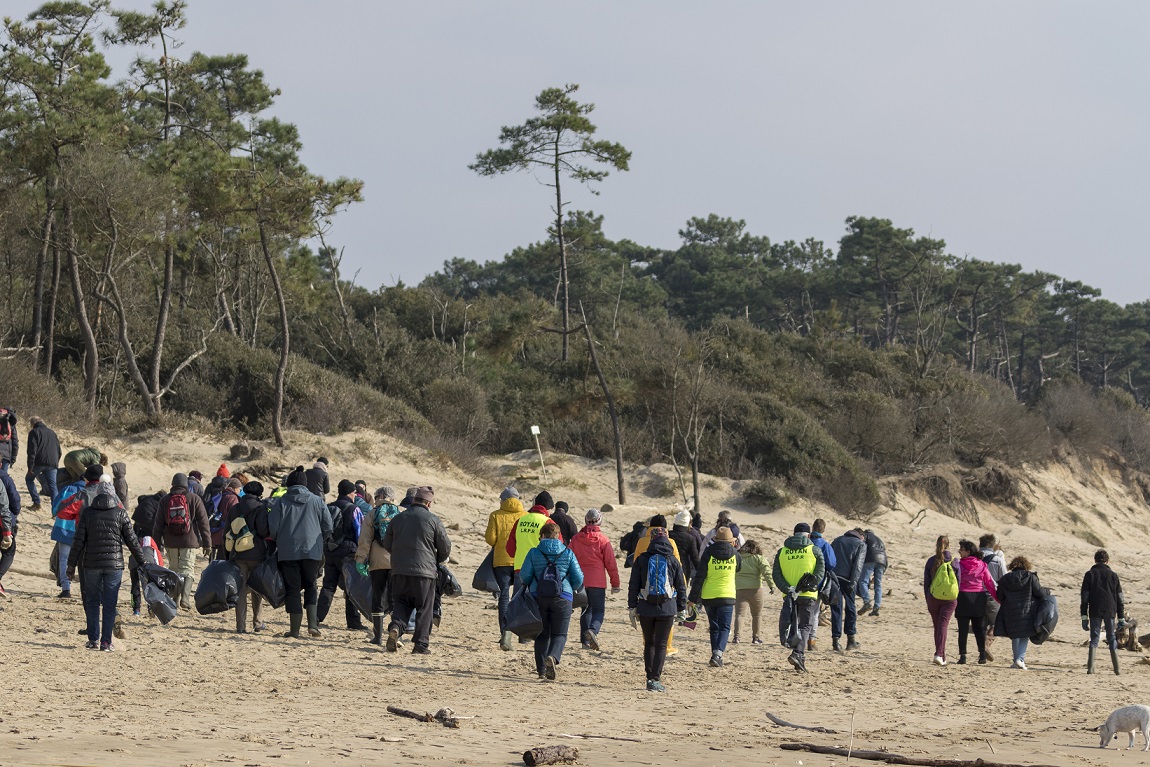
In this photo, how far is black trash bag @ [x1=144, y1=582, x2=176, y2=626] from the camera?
1188 cm

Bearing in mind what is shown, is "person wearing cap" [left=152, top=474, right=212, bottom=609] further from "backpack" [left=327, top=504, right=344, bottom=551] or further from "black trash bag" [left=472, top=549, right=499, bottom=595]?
"black trash bag" [left=472, top=549, right=499, bottom=595]

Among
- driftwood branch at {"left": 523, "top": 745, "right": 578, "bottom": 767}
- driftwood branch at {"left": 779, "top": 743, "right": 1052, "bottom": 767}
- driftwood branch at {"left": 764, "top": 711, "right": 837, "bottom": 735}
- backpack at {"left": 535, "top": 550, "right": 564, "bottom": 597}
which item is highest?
backpack at {"left": 535, "top": 550, "right": 564, "bottom": 597}

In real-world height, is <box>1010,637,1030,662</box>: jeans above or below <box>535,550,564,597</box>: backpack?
below

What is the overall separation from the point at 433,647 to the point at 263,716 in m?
4.26

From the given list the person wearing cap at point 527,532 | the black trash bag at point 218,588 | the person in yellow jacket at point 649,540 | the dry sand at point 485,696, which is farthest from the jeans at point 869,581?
the black trash bag at point 218,588

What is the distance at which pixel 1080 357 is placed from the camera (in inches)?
2940

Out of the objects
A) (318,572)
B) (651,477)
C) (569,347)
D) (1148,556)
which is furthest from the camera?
(569,347)

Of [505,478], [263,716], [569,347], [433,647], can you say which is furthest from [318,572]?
[569,347]

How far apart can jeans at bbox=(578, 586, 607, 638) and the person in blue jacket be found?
2.01 meters

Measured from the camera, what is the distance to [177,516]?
42.8 ft

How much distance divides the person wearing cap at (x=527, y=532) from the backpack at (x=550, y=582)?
118 centimetres

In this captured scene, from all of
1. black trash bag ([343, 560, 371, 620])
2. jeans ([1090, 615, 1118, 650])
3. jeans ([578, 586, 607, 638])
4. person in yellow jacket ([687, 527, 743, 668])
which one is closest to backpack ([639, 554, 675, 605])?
person in yellow jacket ([687, 527, 743, 668])

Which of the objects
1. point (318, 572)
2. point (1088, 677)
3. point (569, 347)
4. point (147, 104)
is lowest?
point (1088, 677)

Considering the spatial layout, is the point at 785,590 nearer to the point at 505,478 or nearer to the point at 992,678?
the point at 992,678
